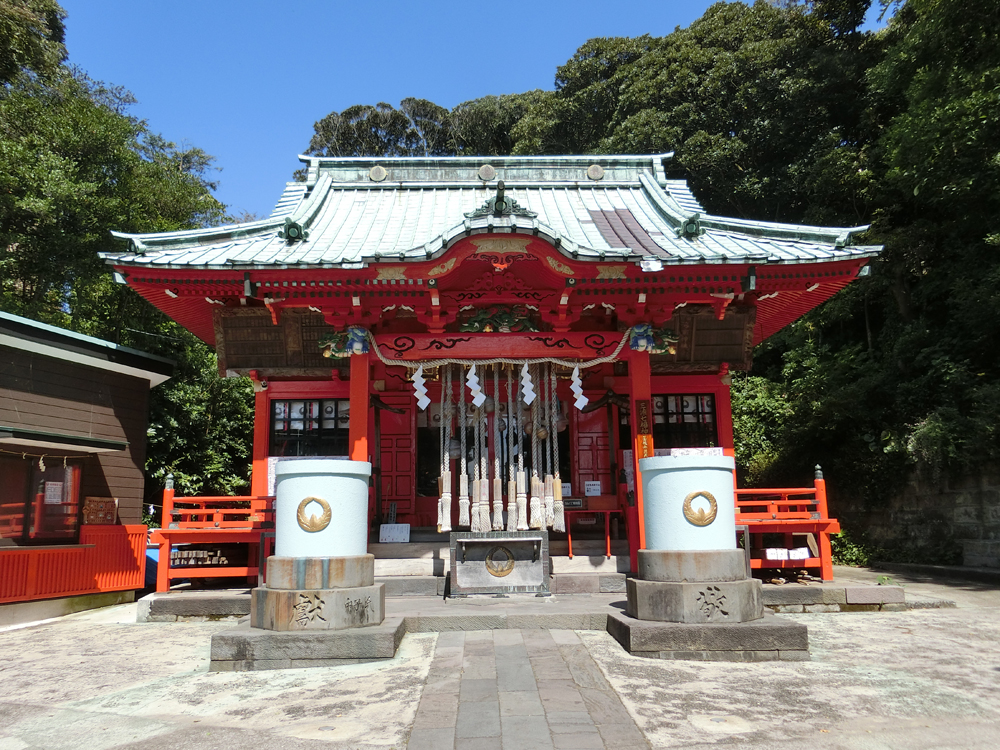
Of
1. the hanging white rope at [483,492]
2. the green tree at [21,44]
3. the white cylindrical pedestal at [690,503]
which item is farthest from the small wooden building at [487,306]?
the green tree at [21,44]

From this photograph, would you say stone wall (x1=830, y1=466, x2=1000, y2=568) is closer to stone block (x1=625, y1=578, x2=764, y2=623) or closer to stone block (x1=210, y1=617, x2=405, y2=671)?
stone block (x1=625, y1=578, x2=764, y2=623)

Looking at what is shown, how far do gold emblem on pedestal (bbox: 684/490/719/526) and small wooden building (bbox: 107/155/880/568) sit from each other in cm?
288

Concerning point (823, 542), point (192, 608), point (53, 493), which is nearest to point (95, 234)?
point (53, 493)

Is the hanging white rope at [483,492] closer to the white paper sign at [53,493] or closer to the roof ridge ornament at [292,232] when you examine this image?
the roof ridge ornament at [292,232]

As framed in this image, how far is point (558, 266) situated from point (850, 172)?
14.2 m

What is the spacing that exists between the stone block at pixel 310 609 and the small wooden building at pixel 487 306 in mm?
3069

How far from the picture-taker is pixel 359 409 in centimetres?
956

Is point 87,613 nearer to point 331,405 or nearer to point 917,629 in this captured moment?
point 331,405

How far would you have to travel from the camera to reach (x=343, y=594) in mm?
6148

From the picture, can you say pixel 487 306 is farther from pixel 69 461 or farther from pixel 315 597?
pixel 69 461

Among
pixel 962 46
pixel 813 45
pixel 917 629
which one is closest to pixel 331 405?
pixel 917 629

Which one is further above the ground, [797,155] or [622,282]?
[797,155]

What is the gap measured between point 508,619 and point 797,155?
22.4 m

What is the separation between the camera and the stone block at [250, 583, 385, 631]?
605cm
